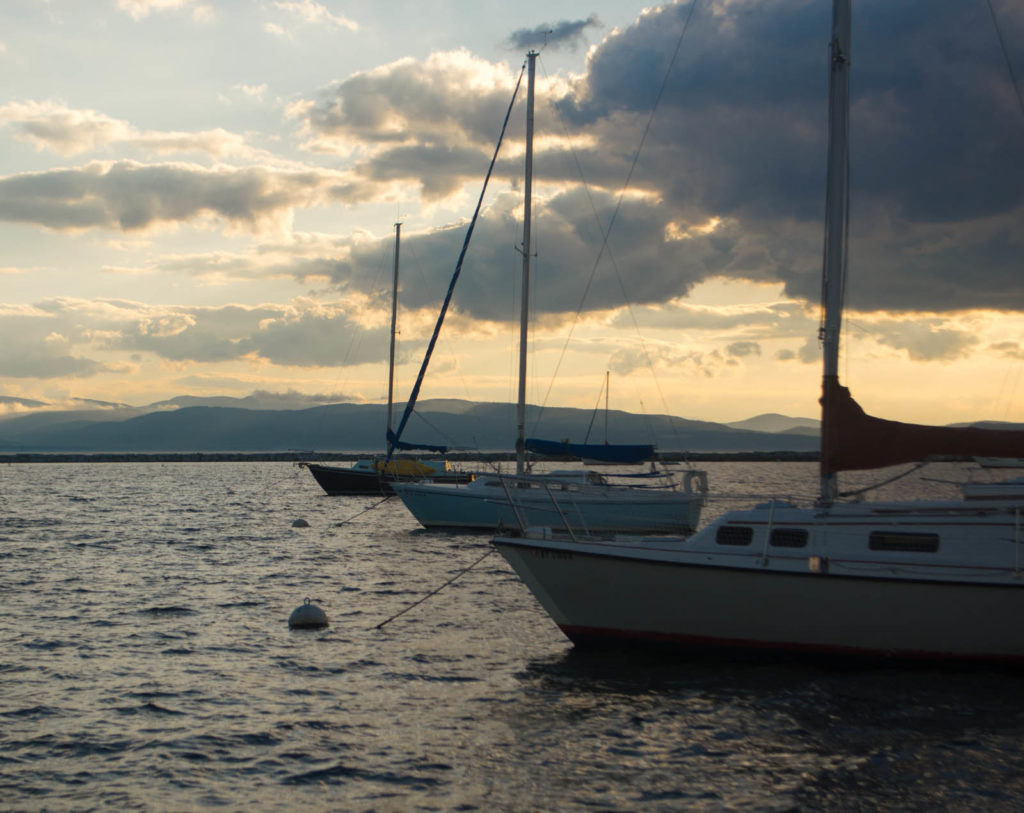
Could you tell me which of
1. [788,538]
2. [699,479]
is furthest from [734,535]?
[699,479]

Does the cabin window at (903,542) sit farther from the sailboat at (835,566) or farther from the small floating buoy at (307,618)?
the small floating buoy at (307,618)

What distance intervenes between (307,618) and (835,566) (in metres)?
10.6

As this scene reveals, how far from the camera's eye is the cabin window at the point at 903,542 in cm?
1512

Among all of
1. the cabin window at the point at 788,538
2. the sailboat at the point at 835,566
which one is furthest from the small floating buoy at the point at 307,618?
the cabin window at the point at 788,538

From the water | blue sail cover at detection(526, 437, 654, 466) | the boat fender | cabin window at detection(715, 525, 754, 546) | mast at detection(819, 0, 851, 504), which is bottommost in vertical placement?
the water

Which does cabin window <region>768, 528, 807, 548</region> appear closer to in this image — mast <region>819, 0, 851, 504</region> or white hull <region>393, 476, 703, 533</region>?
mast <region>819, 0, 851, 504</region>

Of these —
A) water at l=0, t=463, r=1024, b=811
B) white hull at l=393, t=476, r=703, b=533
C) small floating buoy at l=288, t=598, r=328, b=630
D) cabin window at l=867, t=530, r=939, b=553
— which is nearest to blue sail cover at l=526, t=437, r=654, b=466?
white hull at l=393, t=476, r=703, b=533

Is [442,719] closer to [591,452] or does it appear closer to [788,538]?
[788,538]

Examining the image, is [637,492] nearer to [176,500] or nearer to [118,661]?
[118,661]

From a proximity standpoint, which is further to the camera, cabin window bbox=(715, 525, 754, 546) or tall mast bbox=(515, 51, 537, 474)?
tall mast bbox=(515, 51, 537, 474)

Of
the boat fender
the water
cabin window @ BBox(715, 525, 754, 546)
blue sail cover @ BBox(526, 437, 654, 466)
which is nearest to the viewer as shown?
the water

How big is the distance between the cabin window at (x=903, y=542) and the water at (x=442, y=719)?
79.4 inches

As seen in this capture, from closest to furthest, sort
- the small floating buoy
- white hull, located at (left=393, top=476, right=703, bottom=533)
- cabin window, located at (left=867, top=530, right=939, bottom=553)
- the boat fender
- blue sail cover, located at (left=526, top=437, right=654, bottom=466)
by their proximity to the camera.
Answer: cabin window, located at (left=867, top=530, right=939, bottom=553), the small floating buoy, the boat fender, white hull, located at (left=393, top=476, right=703, bottom=533), blue sail cover, located at (left=526, top=437, right=654, bottom=466)

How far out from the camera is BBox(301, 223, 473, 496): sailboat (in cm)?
5719
